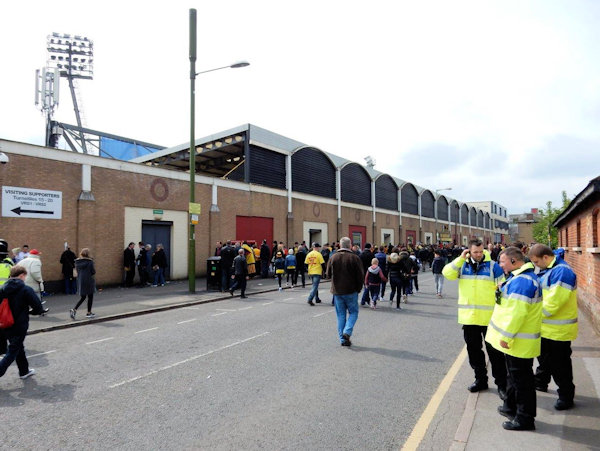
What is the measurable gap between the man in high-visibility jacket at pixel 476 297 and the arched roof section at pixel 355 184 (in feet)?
91.0

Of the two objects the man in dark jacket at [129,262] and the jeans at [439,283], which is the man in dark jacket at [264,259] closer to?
the man in dark jacket at [129,262]

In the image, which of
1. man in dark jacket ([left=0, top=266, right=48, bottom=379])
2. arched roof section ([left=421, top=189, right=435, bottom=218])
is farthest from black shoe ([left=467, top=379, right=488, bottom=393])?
arched roof section ([left=421, top=189, right=435, bottom=218])

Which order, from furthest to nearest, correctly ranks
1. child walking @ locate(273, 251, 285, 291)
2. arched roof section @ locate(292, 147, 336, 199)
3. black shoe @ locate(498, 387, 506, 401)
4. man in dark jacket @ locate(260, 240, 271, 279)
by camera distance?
arched roof section @ locate(292, 147, 336, 199)
man in dark jacket @ locate(260, 240, 271, 279)
child walking @ locate(273, 251, 285, 291)
black shoe @ locate(498, 387, 506, 401)

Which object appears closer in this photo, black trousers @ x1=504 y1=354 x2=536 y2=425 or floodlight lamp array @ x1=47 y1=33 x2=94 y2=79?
black trousers @ x1=504 y1=354 x2=536 y2=425

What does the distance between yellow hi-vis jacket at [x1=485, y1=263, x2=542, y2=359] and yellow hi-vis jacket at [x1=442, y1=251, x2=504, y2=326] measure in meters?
0.97

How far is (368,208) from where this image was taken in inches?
1427

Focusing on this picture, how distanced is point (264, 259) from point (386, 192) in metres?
23.3

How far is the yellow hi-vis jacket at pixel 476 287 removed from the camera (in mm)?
4742

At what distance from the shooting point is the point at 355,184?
114 feet

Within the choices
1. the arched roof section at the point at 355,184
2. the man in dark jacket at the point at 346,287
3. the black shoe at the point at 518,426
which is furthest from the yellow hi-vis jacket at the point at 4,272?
the arched roof section at the point at 355,184

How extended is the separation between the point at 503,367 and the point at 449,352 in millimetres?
2370

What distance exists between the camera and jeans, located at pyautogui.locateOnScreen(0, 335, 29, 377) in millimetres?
5270

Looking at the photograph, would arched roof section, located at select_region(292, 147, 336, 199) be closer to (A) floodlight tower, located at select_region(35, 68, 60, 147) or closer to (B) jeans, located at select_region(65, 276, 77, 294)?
(B) jeans, located at select_region(65, 276, 77, 294)

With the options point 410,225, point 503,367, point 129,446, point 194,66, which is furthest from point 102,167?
point 410,225
